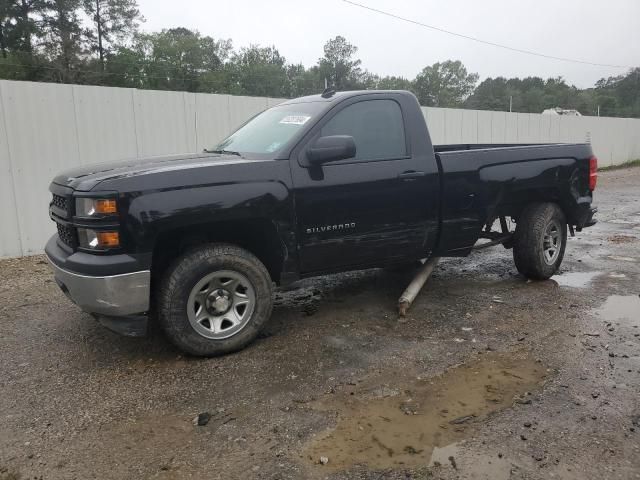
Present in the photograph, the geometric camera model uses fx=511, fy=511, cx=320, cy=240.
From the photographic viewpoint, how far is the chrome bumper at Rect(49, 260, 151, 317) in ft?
11.2

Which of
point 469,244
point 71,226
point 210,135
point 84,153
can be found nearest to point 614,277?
point 469,244

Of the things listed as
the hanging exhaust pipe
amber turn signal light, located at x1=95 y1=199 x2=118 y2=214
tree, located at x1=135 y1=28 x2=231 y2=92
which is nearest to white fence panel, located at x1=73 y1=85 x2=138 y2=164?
amber turn signal light, located at x1=95 y1=199 x2=118 y2=214

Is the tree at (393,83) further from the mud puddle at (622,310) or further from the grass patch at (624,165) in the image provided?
the mud puddle at (622,310)

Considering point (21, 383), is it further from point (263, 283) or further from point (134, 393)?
point (263, 283)

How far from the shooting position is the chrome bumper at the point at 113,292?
11.2 ft

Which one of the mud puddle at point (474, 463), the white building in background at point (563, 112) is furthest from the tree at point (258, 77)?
the mud puddle at point (474, 463)

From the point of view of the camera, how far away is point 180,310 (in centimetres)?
369

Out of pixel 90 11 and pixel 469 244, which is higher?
pixel 90 11

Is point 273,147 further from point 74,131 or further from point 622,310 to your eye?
point 74,131

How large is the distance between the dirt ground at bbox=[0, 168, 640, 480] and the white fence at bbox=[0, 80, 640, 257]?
6.92 feet

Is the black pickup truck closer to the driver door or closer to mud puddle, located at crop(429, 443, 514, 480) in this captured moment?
the driver door

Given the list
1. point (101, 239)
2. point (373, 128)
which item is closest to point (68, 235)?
point (101, 239)

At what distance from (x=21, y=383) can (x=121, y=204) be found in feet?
4.90

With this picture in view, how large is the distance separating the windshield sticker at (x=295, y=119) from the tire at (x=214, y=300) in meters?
1.24
